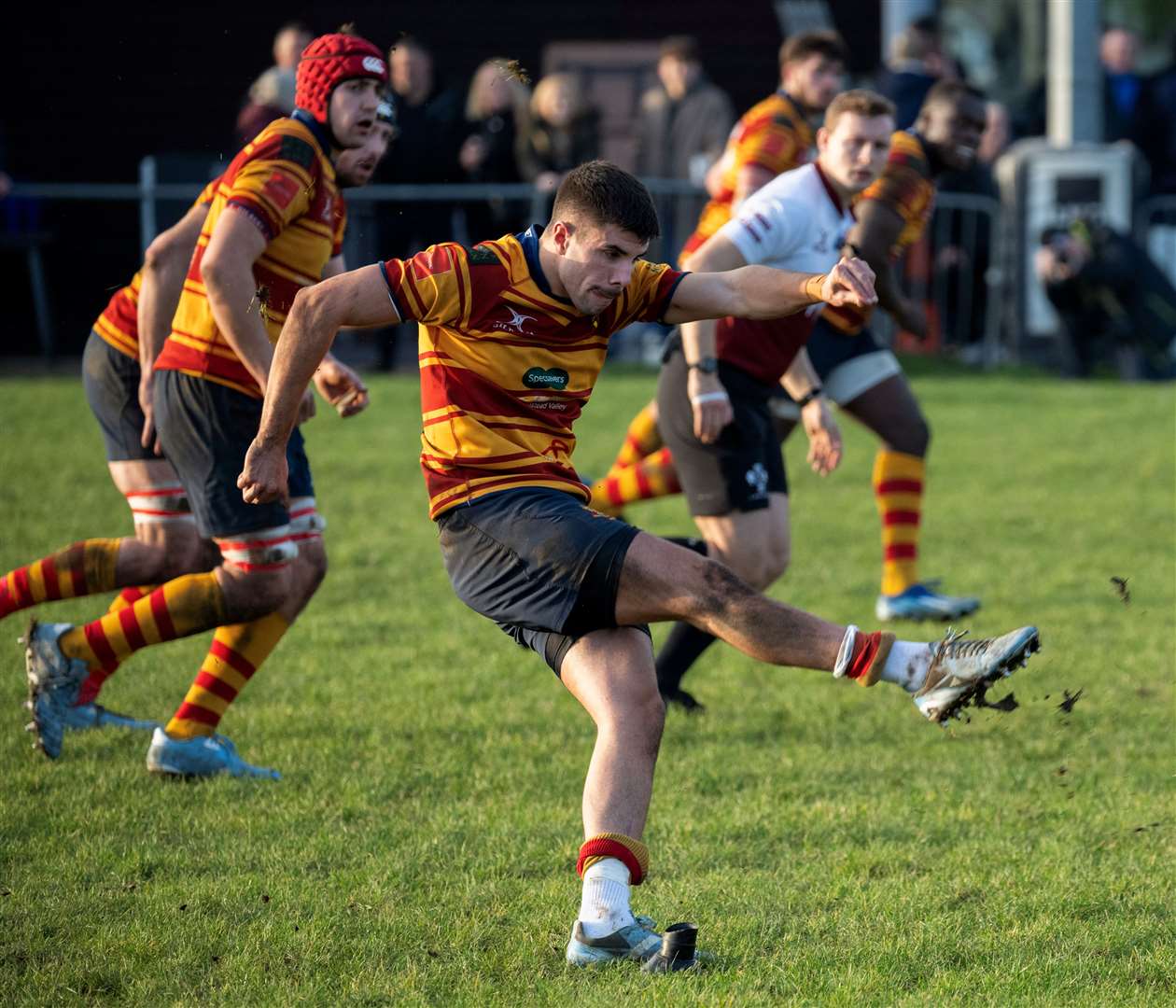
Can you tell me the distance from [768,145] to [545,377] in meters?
4.17

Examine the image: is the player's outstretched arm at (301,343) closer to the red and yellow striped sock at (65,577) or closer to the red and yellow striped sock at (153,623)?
the red and yellow striped sock at (153,623)

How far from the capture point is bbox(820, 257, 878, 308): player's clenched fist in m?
4.09

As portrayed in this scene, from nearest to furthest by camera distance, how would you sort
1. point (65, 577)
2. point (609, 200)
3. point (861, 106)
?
point (609, 200), point (65, 577), point (861, 106)

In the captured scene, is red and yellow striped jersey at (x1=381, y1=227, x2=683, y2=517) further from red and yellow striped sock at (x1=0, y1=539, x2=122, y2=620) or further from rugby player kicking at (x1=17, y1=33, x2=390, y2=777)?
red and yellow striped sock at (x1=0, y1=539, x2=122, y2=620)

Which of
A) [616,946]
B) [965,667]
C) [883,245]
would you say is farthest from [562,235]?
[883,245]

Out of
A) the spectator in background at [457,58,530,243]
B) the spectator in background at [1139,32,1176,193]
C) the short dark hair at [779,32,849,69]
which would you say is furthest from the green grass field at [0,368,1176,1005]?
the spectator in background at [1139,32,1176,193]

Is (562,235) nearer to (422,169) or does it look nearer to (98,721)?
(98,721)

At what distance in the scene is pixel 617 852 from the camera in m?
3.96

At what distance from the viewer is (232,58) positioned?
19.8 meters

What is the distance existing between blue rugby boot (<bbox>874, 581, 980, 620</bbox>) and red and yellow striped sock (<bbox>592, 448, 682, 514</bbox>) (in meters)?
1.16

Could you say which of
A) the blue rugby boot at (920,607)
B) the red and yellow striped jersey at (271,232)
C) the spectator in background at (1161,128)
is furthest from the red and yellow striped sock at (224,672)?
the spectator in background at (1161,128)

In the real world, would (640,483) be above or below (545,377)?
below

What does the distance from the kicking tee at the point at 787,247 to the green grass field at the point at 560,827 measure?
1.27 m

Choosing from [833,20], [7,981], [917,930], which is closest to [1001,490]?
[917,930]
